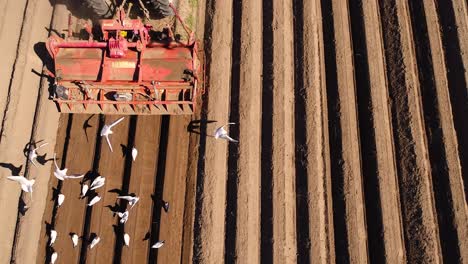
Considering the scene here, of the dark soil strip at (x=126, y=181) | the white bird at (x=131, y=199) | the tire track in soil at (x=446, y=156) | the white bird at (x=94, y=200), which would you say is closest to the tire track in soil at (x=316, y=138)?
the tire track in soil at (x=446, y=156)

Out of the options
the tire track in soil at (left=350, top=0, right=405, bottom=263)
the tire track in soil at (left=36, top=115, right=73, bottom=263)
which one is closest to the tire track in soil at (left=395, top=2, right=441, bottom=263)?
the tire track in soil at (left=350, top=0, right=405, bottom=263)

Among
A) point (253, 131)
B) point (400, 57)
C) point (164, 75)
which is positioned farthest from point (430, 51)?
point (164, 75)

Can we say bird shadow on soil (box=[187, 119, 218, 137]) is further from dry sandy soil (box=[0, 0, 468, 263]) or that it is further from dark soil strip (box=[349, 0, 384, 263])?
dark soil strip (box=[349, 0, 384, 263])

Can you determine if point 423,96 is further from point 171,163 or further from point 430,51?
point 171,163

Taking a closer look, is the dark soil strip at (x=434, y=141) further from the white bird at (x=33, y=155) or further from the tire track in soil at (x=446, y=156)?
the white bird at (x=33, y=155)

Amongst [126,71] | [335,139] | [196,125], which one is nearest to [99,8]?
[126,71]
